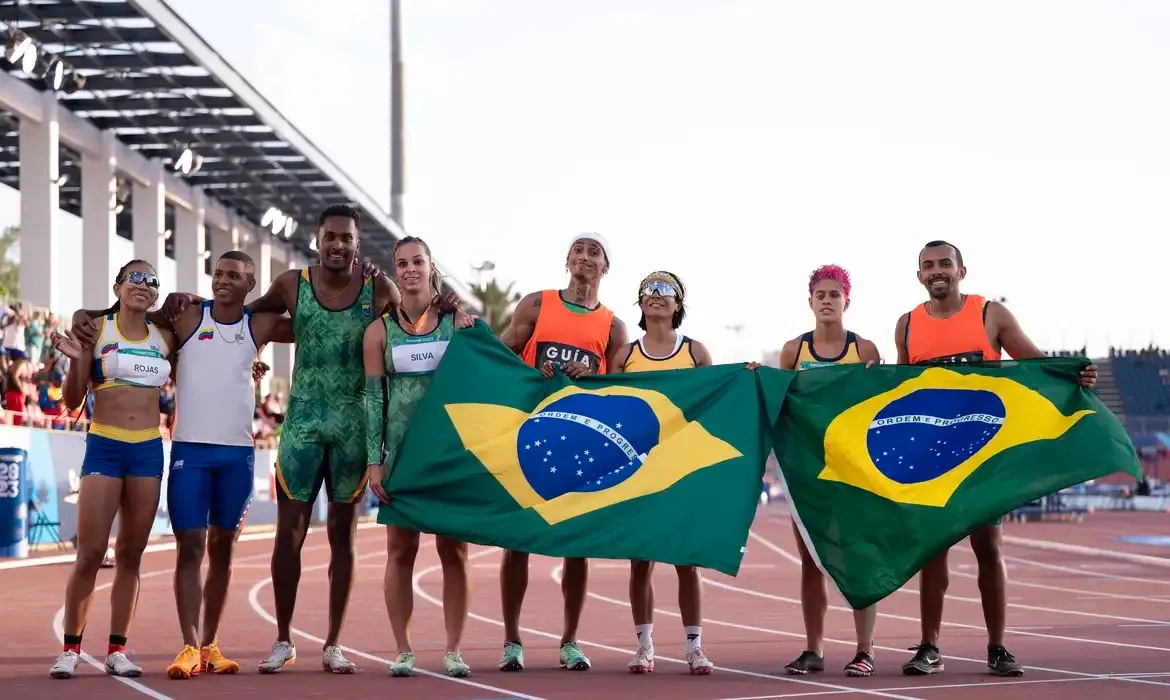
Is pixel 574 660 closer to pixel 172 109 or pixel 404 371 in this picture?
pixel 404 371

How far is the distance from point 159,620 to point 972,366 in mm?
7762

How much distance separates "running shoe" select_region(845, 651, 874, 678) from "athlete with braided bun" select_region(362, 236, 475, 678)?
2140 millimetres

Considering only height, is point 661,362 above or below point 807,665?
above

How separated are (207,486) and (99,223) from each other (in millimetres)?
29097

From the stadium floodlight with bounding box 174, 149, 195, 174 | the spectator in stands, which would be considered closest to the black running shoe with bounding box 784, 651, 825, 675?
the spectator in stands

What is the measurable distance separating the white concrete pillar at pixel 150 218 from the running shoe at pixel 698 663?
32.7 m

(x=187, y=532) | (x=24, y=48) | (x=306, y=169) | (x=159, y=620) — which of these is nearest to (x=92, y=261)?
(x=306, y=169)

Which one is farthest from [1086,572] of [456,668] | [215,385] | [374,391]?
[215,385]

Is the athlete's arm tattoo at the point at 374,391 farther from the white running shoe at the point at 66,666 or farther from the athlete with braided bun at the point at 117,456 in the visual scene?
the white running shoe at the point at 66,666

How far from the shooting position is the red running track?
8.40 metres

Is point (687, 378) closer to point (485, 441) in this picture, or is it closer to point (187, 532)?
point (485, 441)

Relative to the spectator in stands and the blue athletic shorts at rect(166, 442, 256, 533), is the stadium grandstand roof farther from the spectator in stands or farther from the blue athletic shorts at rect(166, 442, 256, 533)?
the blue athletic shorts at rect(166, 442, 256, 533)

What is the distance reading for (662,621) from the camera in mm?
13805

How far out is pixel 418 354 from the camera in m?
9.30
